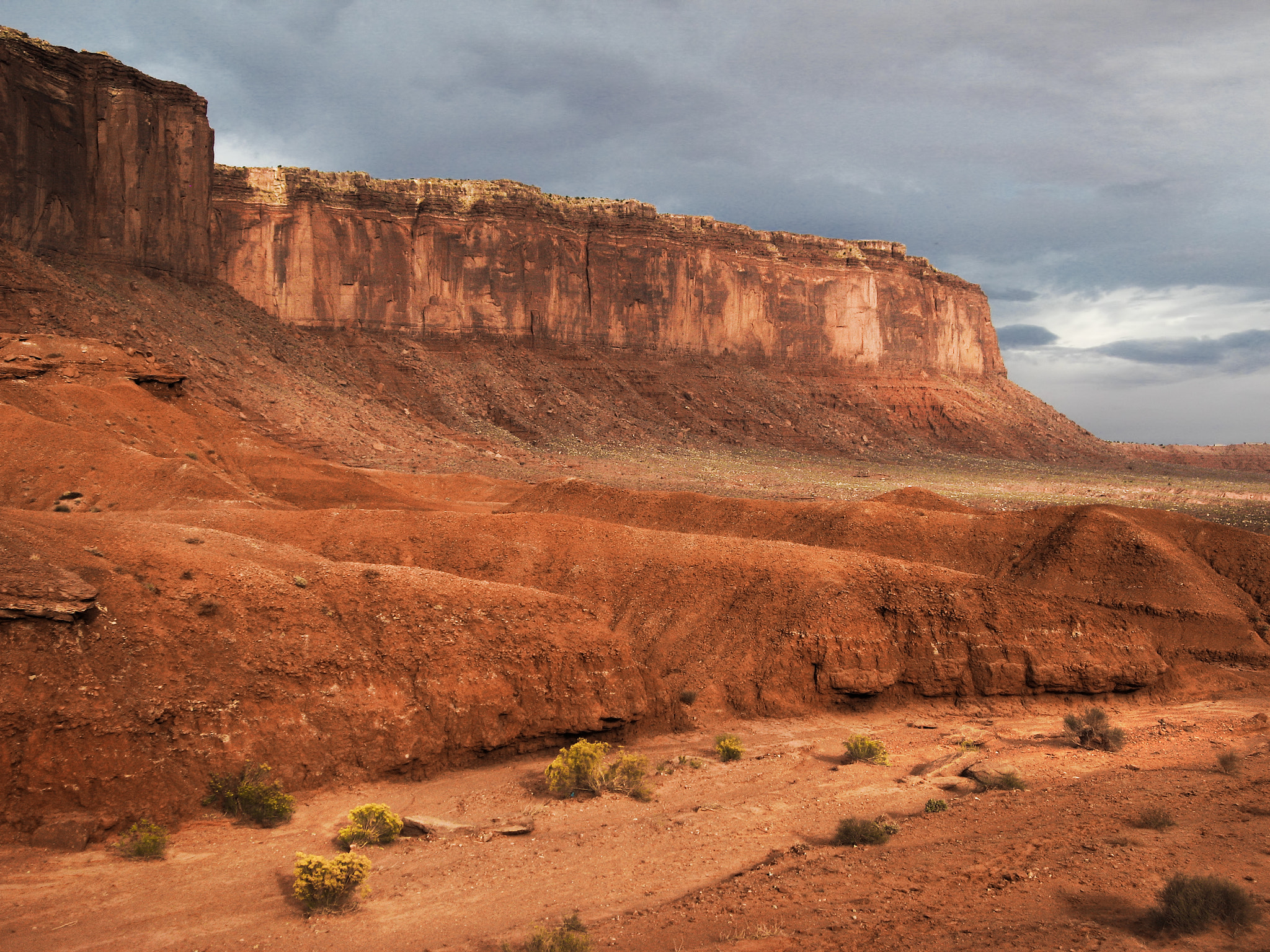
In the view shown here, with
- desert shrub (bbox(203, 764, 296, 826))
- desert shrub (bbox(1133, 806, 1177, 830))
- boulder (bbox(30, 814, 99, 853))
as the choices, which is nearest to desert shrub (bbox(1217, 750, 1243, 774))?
desert shrub (bbox(1133, 806, 1177, 830))

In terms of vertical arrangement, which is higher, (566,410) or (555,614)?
(566,410)

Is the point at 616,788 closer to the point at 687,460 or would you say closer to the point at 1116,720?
the point at 1116,720

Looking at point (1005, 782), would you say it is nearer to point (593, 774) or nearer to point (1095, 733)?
point (1095, 733)

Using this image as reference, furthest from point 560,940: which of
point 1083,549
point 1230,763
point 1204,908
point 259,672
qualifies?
point 1083,549

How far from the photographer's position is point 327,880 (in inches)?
281

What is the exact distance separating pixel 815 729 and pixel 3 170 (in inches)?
1889

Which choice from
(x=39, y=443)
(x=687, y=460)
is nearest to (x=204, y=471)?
(x=39, y=443)

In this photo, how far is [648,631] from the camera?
15133 mm

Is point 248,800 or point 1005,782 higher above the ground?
point 248,800

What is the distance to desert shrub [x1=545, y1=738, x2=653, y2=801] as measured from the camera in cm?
1034

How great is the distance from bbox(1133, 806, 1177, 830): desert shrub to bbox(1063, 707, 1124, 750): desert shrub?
143 inches

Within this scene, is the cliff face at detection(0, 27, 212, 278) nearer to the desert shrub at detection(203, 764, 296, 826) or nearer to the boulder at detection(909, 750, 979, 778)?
the desert shrub at detection(203, 764, 296, 826)

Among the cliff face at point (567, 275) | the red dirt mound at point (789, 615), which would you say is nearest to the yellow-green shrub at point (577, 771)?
the red dirt mound at point (789, 615)

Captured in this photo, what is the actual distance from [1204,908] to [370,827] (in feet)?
23.9
